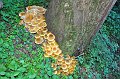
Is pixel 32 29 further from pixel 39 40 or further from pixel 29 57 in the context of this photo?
pixel 29 57

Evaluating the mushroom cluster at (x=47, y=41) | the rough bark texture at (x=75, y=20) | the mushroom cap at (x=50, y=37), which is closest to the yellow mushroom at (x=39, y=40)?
the mushroom cluster at (x=47, y=41)

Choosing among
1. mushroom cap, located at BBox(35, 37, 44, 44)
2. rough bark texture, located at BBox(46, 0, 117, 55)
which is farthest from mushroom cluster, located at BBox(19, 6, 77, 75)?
rough bark texture, located at BBox(46, 0, 117, 55)

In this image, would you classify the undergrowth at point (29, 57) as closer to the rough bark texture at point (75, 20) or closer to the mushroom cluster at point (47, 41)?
the mushroom cluster at point (47, 41)

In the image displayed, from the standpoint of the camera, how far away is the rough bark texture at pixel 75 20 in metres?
3.28

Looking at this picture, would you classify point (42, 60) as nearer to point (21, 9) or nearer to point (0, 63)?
point (0, 63)

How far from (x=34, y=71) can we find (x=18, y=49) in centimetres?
48

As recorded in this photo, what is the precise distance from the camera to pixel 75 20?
3451 mm

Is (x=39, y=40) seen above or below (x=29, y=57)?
above

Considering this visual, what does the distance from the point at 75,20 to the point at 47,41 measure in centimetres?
61

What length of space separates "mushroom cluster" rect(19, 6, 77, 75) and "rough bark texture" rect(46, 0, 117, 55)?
10 centimetres

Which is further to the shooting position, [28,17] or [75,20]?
[28,17]

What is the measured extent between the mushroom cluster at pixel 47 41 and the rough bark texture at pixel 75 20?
0.34ft

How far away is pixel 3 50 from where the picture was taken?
3.46 metres

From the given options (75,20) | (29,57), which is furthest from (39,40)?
(75,20)
